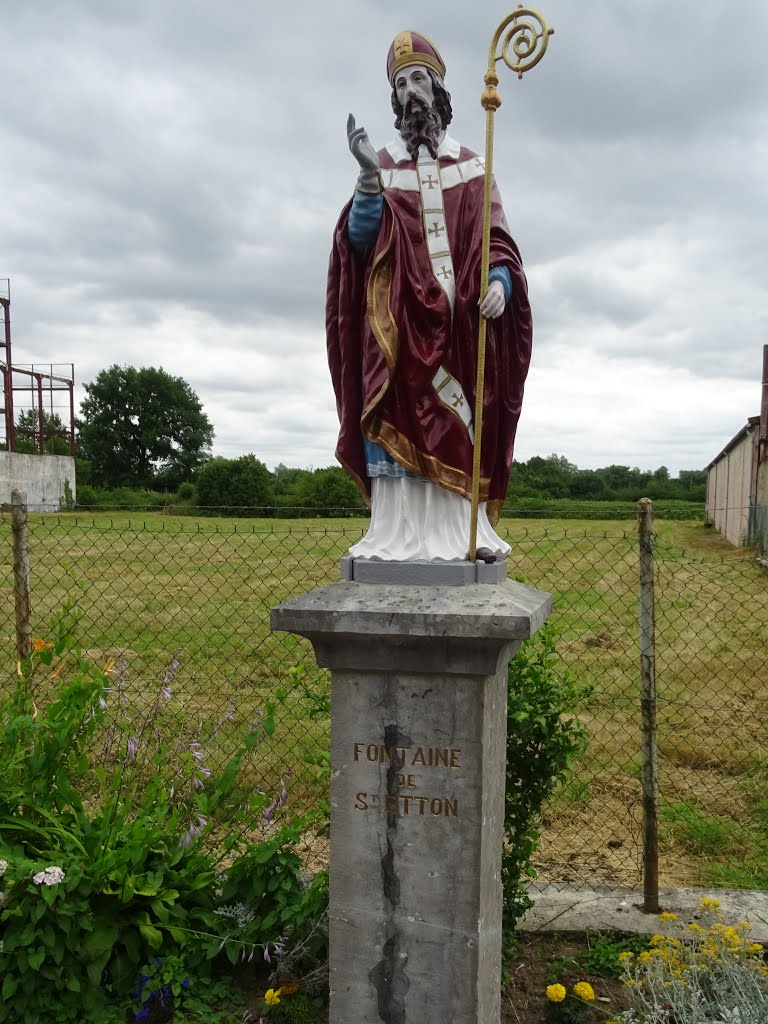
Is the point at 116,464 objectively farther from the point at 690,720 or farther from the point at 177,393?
the point at 690,720

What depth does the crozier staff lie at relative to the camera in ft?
8.55

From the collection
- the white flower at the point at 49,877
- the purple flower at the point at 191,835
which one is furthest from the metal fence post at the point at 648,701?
the white flower at the point at 49,877

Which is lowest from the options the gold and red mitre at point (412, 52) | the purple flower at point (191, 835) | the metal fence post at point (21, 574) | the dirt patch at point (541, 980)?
the dirt patch at point (541, 980)

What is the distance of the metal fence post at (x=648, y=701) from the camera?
3645 millimetres

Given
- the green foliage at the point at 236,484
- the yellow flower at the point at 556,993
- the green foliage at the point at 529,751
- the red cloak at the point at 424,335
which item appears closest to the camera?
the red cloak at the point at 424,335

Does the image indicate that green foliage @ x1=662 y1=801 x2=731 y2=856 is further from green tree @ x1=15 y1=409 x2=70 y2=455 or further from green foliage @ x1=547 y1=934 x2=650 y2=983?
green tree @ x1=15 y1=409 x2=70 y2=455

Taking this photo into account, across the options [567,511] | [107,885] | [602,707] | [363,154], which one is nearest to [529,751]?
[567,511]

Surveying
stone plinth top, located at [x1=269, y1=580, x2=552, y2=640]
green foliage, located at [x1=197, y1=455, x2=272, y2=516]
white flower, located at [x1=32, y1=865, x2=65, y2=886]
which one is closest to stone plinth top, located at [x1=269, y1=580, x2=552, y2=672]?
stone plinth top, located at [x1=269, y1=580, x2=552, y2=640]

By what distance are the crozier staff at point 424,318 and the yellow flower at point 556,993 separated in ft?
5.60

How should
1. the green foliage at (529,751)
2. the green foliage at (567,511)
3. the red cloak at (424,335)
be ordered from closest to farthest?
the red cloak at (424,335) < the green foliage at (529,751) < the green foliage at (567,511)

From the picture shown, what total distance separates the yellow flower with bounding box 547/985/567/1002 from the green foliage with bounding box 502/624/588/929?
308 mm

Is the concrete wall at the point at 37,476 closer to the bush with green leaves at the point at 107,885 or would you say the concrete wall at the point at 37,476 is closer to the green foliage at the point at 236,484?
the green foliage at the point at 236,484

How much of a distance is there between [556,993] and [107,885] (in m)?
1.76

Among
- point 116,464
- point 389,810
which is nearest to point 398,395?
point 389,810
